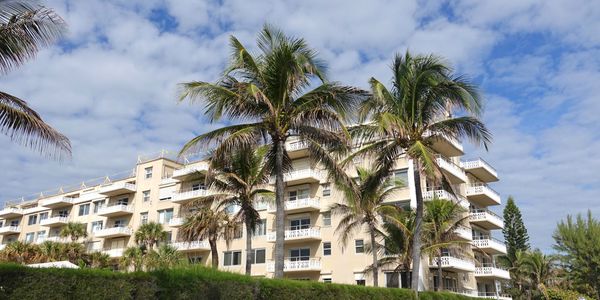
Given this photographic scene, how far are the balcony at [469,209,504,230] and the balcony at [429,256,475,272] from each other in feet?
15.9

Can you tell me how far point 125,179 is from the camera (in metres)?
64.0

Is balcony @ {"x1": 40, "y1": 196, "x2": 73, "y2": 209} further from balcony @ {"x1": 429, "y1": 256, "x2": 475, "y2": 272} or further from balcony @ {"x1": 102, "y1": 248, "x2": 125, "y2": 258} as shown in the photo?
balcony @ {"x1": 429, "y1": 256, "x2": 475, "y2": 272}

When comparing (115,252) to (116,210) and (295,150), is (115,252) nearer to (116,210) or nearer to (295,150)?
(116,210)

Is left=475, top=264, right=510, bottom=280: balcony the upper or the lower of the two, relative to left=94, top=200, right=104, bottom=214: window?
lower

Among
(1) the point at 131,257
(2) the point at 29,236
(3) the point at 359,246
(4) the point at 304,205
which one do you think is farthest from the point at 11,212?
(3) the point at 359,246

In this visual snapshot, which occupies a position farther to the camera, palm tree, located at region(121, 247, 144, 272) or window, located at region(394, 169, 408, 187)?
palm tree, located at region(121, 247, 144, 272)

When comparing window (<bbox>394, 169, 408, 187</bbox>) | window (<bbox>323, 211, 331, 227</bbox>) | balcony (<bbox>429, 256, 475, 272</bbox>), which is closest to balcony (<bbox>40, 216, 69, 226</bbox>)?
window (<bbox>323, 211, 331, 227</bbox>)

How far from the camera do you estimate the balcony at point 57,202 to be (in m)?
69.8

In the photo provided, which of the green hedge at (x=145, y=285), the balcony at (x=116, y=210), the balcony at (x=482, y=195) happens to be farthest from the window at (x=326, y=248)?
the green hedge at (x=145, y=285)

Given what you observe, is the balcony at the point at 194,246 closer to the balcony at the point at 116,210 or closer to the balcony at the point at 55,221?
the balcony at the point at 116,210

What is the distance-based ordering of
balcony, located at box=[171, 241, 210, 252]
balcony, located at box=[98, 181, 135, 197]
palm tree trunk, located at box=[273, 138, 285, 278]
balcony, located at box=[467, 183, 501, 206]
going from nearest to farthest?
palm tree trunk, located at box=[273, 138, 285, 278] → balcony, located at box=[467, 183, 501, 206] → balcony, located at box=[171, 241, 210, 252] → balcony, located at box=[98, 181, 135, 197]

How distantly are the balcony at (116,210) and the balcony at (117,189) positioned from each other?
1.69 m

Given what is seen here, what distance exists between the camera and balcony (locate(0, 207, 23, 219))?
77.8 meters

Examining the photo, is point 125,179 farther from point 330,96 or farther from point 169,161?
point 330,96
